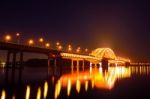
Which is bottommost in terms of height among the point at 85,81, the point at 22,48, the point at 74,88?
the point at 85,81

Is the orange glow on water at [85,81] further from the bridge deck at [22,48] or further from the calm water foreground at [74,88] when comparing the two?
the bridge deck at [22,48]

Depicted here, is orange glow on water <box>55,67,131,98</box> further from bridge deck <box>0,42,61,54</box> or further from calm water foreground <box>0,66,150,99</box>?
bridge deck <box>0,42,61,54</box>

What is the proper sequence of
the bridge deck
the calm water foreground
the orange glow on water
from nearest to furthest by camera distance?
the calm water foreground, the orange glow on water, the bridge deck

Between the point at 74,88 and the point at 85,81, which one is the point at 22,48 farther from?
the point at 74,88

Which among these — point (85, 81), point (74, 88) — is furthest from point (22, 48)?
point (74, 88)

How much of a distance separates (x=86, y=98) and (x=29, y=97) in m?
8.48

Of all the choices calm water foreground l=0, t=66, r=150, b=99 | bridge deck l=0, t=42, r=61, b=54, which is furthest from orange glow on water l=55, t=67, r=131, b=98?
bridge deck l=0, t=42, r=61, b=54

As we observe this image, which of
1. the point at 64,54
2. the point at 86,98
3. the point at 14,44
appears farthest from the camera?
the point at 64,54

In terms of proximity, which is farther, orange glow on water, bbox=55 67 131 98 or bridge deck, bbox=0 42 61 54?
bridge deck, bbox=0 42 61 54

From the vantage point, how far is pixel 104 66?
160500mm

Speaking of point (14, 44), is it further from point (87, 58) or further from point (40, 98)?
point (87, 58)

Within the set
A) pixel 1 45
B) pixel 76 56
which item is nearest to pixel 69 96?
pixel 1 45

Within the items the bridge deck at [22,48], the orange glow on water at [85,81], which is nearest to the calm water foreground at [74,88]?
the orange glow on water at [85,81]

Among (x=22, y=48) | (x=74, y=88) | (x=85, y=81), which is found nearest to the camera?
(x=74, y=88)
